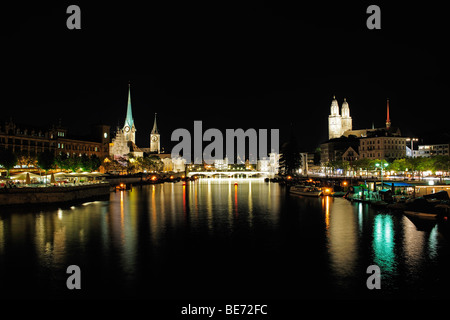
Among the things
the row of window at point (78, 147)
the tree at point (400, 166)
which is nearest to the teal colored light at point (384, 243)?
the tree at point (400, 166)

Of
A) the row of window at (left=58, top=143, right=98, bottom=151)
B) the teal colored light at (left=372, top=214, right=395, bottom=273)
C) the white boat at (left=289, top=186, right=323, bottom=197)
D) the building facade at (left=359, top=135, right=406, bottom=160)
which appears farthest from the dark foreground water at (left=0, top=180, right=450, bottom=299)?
the building facade at (left=359, top=135, right=406, bottom=160)

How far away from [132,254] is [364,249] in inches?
665

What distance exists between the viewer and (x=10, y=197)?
51062 mm

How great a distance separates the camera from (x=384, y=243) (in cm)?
3155

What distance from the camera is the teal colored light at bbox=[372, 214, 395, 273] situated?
25.7 meters

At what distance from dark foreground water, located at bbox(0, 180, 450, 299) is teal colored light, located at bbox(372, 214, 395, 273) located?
66mm

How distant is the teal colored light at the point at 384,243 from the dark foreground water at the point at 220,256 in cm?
7

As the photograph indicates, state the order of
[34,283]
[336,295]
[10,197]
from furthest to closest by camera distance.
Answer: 1. [10,197]
2. [34,283]
3. [336,295]

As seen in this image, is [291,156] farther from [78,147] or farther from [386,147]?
[78,147]

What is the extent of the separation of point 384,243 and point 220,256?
13.3 meters

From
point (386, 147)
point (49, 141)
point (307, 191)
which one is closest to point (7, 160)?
point (49, 141)

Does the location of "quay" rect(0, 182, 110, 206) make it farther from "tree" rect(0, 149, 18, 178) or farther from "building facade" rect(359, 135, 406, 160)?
"building facade" rect(359, 135, 406, 160)
